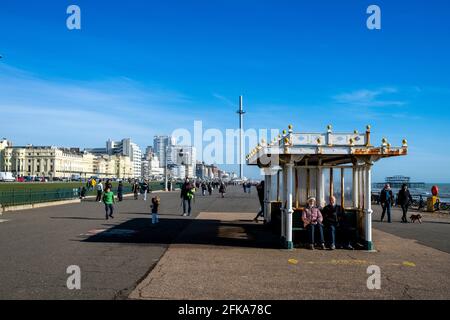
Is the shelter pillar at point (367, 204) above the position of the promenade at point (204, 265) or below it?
above

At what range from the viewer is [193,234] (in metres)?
15.6

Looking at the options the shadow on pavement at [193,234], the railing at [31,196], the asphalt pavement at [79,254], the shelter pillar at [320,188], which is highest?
the shelter pillar at [320,188]

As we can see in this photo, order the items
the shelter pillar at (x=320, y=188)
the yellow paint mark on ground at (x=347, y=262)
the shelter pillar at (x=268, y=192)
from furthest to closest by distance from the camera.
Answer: the shelter pillar at (x=268, y=192), the shelter pillar at (x=320, y=188), the yellow paint mark on ground at (x=347, y=262)

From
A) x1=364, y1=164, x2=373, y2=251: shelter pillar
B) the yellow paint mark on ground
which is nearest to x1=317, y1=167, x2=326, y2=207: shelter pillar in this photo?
x1=364, y1=164, x2=373, y2=251: shelter pillar

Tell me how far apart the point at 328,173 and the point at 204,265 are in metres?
6.78

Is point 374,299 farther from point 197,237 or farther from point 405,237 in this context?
point 405,237

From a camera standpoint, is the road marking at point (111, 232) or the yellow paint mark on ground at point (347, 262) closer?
the yellow paint mark on ground at point (347, 262)

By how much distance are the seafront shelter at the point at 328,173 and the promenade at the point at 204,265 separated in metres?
0.87

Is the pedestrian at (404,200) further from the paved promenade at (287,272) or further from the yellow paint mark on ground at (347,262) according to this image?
the yellow paint mark on ground at (347,262)

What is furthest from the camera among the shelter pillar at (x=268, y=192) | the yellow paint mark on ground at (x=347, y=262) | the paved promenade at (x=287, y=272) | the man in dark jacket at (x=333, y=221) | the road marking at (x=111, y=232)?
the shelter pillar at (x=268, y=192)

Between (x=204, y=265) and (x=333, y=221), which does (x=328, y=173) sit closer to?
(x=333, y=221)

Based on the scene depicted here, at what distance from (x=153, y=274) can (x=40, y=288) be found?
2070mm

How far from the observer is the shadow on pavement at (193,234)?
1372 centimetres

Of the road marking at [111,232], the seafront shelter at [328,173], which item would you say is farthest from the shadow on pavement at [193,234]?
the seafront shelter at [328,173]
